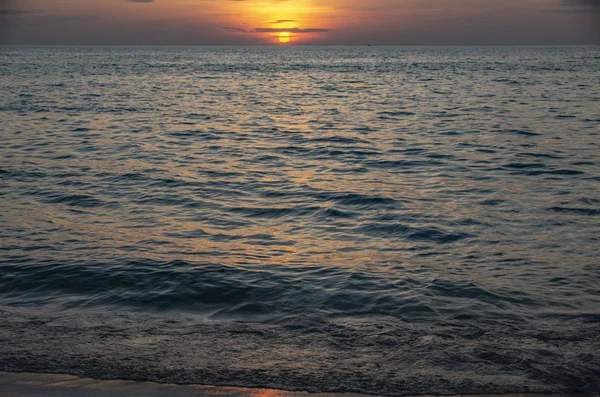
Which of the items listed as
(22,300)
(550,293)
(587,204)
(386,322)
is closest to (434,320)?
(386,322)

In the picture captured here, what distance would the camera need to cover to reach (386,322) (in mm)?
8430

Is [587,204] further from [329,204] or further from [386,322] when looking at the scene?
A: [386,322]

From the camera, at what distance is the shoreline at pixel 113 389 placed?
6.15m

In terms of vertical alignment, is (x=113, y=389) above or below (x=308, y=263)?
above

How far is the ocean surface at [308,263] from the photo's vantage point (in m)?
6.99

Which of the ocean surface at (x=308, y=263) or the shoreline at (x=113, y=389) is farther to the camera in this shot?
the ocean surface at (x=308, y=263)

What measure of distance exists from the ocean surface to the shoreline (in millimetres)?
155

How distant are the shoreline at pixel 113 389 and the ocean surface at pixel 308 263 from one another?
0.51ft

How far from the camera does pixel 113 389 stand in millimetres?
6273

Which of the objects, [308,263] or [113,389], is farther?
[308,263]

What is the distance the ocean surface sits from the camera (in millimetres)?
6988

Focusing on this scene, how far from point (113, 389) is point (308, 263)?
5425 millimetres

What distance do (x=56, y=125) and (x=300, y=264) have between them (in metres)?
26.5

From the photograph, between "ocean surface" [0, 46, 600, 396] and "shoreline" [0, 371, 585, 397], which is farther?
"ocean surface" [0, 46, 600, 396]
